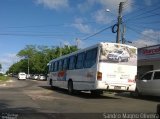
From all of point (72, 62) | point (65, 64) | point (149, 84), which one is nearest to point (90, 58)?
point (149, 84)

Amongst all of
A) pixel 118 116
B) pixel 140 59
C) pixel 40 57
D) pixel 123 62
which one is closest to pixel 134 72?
pixel 123 62

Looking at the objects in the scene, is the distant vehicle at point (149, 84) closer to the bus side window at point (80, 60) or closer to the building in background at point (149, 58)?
the bus side window at point (80, 60)

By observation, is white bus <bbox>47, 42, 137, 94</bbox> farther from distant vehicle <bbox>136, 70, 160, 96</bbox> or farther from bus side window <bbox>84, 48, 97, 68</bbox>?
distant vehicle <bbox>136, 70, 160, 96</bbox>

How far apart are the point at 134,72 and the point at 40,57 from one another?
8911 centimetres

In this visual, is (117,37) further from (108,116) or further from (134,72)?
(108,116)

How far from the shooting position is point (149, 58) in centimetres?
3075

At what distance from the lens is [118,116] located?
1226cm

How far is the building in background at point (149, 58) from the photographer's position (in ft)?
97.1

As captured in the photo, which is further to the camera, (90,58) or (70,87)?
(70,87)

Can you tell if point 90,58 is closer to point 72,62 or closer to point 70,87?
point 72,62

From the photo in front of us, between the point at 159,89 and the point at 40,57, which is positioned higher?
the point at 40,57

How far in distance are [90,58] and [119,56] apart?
1.76 metres

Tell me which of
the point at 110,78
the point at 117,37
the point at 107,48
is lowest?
the point at 110,78

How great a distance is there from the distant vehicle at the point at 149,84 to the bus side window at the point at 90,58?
3.49 m
